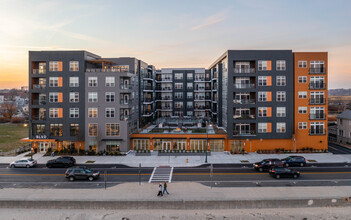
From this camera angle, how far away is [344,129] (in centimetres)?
4903

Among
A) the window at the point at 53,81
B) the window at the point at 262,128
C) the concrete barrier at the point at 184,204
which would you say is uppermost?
the window at the point at 53,81

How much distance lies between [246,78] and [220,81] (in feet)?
26.2

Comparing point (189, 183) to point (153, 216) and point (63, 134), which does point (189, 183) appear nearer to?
point (153, 216)

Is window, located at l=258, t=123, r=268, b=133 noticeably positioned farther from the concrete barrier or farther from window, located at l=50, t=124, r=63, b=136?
window, located at l=50, t=124, r=63, b=136

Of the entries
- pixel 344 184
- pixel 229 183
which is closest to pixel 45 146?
pixel 229 183

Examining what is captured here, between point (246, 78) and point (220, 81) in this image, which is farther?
point (220, 81)

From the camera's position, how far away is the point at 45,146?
43.5 meters

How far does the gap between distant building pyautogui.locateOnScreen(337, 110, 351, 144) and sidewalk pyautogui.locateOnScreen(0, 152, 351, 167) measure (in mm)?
10400

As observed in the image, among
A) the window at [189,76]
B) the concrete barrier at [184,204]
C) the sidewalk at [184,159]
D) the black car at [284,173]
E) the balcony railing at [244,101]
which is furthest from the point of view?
the window at [189,76]

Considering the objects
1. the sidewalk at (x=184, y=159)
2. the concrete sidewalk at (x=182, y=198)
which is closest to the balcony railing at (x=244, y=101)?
the sidewalk at (x=184, y=159)

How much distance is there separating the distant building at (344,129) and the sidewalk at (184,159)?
1040 centimetres

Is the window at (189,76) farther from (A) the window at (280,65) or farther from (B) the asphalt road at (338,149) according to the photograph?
(B) the asphalt road at (338,149)

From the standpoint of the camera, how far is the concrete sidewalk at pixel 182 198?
21.1 meters

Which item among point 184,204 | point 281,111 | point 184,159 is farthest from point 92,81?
point 281,111
